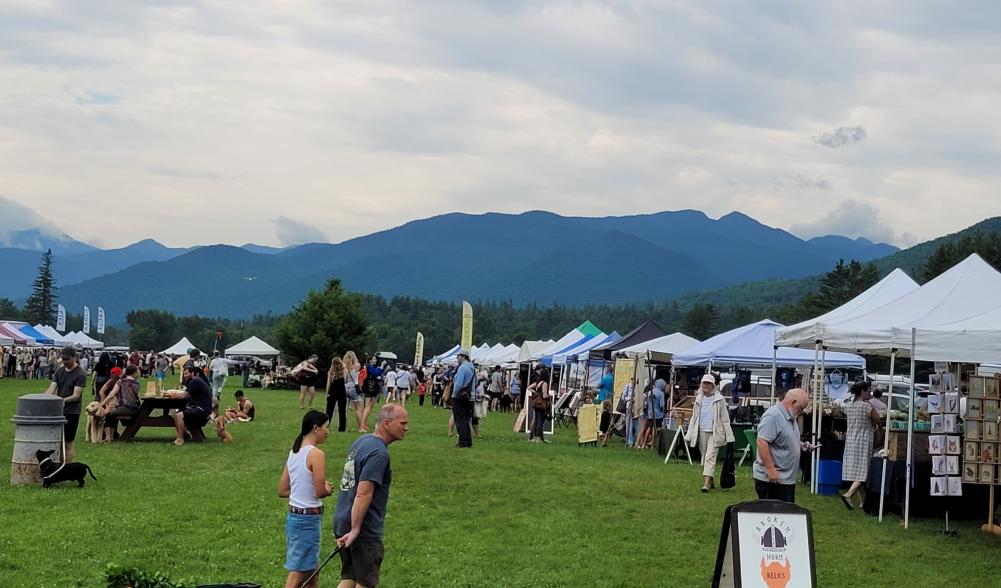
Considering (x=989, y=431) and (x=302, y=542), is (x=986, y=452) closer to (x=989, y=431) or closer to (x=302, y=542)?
(x=989, y=431)

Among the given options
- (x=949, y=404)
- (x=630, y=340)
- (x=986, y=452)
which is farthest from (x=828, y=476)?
(x=630, y=340)

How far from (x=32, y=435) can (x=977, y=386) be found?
434 inches

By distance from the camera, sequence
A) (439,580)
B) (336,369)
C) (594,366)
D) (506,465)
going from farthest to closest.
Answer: (594,366)
(336,369)
(506,465)
(439,580)

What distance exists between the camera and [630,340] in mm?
29234

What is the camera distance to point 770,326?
24188mm

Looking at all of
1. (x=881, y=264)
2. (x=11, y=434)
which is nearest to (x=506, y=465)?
(x=11, y=434)

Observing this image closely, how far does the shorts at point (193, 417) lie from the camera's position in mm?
19520

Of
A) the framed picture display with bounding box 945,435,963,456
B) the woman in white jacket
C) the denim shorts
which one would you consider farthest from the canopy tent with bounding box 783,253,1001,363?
the denim shorts

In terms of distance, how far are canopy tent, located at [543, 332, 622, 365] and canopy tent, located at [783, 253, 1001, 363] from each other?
16163 mm

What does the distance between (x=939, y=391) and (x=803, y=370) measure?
47.1 feet

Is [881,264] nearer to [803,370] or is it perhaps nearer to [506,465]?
[803,370]

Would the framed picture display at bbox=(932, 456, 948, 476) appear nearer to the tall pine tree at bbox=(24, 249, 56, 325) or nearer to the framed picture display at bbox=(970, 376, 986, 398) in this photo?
the framed picture display at bbox=(970, 376, 986, 398)

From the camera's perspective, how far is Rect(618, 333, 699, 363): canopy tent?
82.9ft

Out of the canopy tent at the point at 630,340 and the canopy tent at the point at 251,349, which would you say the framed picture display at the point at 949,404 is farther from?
the canopy tent at the point at 251,349
